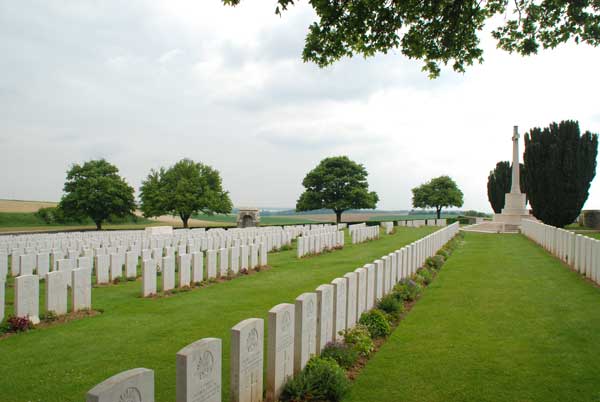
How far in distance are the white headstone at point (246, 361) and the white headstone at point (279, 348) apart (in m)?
0.18

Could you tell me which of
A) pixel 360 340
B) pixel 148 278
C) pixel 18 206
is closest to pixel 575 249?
pixel 360 340

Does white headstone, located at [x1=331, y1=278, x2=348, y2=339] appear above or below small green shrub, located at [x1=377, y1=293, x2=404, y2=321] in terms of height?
above

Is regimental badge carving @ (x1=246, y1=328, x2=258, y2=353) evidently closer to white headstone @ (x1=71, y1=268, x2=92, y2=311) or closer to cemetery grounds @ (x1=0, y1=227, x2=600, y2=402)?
cemetery grounds @ (x1=0, y1=227, x2=600, y2=402)

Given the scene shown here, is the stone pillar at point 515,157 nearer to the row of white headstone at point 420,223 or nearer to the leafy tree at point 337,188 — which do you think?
the row of white headstone at point 420,223

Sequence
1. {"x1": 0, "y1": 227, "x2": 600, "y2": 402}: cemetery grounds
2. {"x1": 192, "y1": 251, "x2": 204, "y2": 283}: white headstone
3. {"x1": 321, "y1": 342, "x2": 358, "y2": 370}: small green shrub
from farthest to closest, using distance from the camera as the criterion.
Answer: {"x1": 192, "y1": 251, "x2": 204, "y2": 283}: white headstone → {"x1": 321, "y1": 342, "x2": 358, "y2": 370}: small green shrub → {"x1": 0, "y1": 227, "x2": 600, "y2": 402}: cemetery grounds

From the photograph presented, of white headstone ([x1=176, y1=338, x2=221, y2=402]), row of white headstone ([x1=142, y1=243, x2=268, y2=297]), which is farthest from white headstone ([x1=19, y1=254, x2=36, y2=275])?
white headstone ([x1=176, y1=338, x2=221, y2=402])

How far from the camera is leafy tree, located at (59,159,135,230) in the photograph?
39.9m

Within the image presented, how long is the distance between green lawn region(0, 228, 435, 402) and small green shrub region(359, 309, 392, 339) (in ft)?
6.11

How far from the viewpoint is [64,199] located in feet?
133

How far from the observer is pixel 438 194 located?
6122cm

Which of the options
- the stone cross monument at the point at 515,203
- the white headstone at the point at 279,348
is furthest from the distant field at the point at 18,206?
the white headstone at the point at 279,348

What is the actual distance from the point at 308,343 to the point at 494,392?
2.01 meters

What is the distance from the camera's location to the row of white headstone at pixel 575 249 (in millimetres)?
10148

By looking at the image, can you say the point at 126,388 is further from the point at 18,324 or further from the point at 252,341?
the point at 18,324
